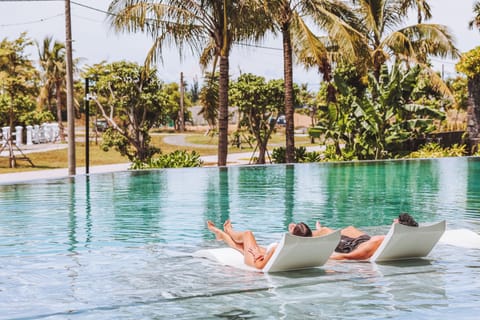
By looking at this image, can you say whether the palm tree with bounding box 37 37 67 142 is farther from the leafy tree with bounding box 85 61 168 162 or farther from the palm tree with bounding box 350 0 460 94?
the palm tree with bounding box 350 0 460 94

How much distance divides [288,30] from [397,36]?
4675mm

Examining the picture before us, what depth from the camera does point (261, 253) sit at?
724cm

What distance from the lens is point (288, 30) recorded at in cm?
2248

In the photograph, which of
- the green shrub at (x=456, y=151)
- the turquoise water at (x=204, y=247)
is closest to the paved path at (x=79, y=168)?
the turquoise water at (x=204, y=247)

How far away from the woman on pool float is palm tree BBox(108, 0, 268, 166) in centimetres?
1285

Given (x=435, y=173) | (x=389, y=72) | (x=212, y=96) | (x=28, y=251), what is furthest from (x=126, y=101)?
(x=28, y=251)

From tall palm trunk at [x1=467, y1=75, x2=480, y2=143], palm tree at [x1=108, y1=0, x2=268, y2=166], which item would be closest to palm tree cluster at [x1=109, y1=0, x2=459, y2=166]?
palm tree at [x1=108, y1=0, x2=268, y2=166]

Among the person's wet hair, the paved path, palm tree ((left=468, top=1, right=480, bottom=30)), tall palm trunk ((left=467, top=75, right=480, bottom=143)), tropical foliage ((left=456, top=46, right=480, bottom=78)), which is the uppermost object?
palm tree ((left=468, top=1, right=480, bottom=30))

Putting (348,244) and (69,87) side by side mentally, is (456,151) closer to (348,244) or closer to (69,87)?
(69,87)

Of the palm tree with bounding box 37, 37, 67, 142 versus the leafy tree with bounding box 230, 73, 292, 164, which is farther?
the palm tree with bounding box 37, 37, 67, 142

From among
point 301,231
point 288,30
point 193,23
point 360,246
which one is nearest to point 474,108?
point 288,30

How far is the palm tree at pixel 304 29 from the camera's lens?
70.9ft

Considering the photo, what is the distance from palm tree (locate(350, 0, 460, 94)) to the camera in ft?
84.1

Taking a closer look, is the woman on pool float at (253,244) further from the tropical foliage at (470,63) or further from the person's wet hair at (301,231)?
the tropical foliage at (470,63)
